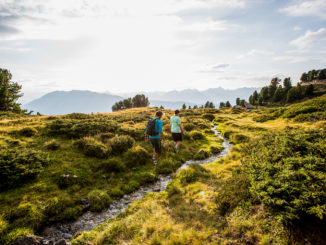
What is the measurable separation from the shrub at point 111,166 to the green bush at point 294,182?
25.9ft

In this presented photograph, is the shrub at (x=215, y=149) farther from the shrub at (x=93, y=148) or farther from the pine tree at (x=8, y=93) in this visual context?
the pine tree at (x=8, y=93)

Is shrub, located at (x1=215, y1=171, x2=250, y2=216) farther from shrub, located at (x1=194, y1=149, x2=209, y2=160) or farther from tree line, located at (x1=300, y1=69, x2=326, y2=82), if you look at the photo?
tree line, located at (x1=300, y1=69, x2=326, y2=82)

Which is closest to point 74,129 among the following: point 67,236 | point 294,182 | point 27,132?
point 27,132

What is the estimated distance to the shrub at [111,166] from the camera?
1048 cm

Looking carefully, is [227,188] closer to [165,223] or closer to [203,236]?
[203,236]

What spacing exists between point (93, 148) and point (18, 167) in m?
4.47

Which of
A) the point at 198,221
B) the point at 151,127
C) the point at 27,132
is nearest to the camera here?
the point at 198,221

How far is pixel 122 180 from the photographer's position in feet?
31.7

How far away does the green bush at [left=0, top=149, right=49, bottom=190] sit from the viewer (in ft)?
25.0

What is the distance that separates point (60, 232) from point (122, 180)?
3931mm

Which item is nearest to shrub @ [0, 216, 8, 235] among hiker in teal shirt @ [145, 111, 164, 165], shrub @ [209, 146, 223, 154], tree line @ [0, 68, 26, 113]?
hiker in teal shirt @ [145, 111, 164, 165]

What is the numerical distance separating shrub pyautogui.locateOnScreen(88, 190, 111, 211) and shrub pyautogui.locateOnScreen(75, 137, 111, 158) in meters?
4.10

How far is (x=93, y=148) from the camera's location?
39.4ft

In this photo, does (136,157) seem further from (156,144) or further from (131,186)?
(131,186)
